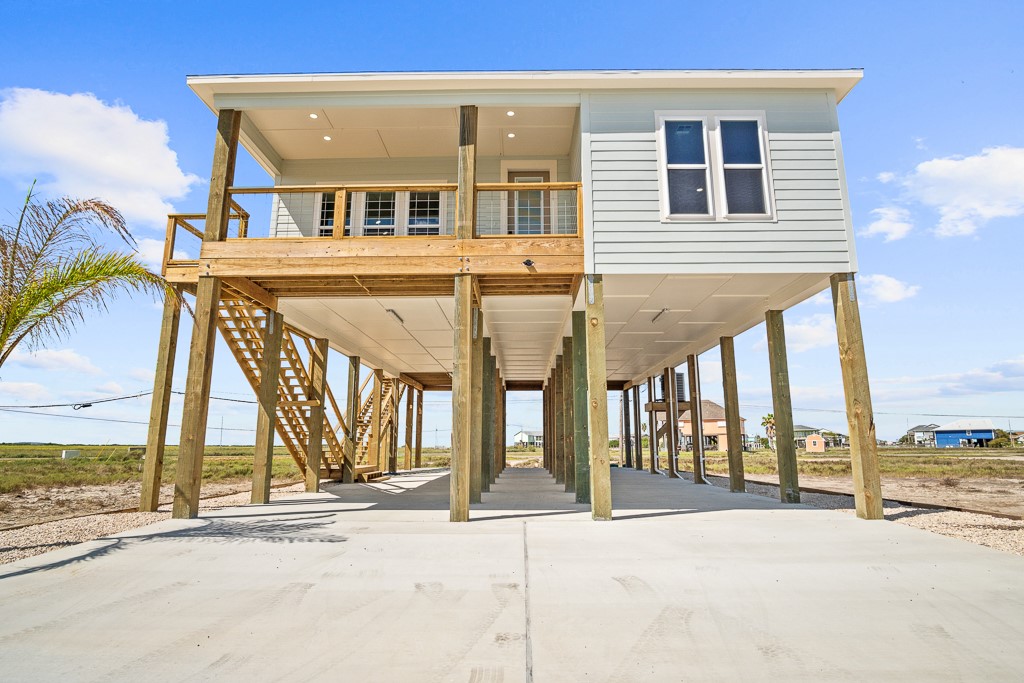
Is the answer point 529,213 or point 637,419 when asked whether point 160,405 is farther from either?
point 637,419

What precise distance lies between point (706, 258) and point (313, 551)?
262 inches

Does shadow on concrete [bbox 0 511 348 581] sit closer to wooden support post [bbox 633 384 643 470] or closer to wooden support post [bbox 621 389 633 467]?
wooden support post [bbox 633 384 643 470]

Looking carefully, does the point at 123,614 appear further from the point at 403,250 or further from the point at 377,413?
the point at 377,413

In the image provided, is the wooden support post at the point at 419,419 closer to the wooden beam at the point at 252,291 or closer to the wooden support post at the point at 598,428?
the wooden beam at the point at 252,291

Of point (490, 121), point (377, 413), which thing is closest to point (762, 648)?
point (490, 121)

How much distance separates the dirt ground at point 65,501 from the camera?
29.3ft

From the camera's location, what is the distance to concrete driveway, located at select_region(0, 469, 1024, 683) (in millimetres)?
3123

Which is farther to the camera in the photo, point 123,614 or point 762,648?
point 123,614

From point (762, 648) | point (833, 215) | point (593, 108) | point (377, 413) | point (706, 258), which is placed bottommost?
point (762, 648)

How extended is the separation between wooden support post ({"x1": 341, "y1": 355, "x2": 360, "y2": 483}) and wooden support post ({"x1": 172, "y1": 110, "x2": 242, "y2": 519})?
7225mm

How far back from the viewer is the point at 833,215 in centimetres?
834

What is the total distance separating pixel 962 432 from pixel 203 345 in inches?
A: 3556

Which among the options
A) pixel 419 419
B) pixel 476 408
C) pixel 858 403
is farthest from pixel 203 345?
pixel 419 419

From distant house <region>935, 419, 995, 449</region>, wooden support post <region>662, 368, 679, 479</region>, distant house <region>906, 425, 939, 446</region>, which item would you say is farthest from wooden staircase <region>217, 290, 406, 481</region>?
distant house <region>906, 425, 939, 446</region>
